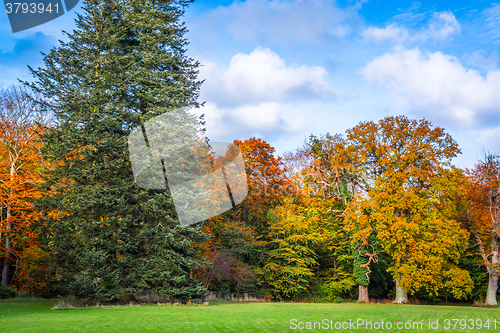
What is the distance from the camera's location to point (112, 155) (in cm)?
2095

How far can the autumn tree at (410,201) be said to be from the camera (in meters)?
23.4

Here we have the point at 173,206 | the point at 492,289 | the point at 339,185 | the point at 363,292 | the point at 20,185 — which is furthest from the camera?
the point at 339,185

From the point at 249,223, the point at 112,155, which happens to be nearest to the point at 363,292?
the point at 249,223

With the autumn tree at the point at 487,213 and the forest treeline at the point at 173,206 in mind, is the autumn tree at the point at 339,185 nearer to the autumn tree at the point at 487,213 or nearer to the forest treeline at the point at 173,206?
the forest treeline at the point at 173,206

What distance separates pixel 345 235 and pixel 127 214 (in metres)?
17.6

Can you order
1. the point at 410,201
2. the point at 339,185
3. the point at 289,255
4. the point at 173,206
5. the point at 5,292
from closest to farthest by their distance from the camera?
1. the point at 173,206
2. the point at 5,292
3. the point at 410,201
4. the point at 289,255
5. the point at 339,185

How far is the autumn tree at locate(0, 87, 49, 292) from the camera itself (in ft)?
78.3

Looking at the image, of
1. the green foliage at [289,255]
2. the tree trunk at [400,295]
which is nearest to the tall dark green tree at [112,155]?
the green foliage at [289,255]

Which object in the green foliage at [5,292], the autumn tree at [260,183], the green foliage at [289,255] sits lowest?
the green foliage at [5,292]

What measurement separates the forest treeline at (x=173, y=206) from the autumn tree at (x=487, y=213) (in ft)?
0.33

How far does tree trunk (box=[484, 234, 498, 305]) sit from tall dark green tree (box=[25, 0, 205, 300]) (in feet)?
69.1

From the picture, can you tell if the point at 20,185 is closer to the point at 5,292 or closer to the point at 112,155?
the point at 5,292

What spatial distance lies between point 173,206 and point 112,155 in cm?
436

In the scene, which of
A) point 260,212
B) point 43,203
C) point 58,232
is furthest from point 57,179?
point 260,212
